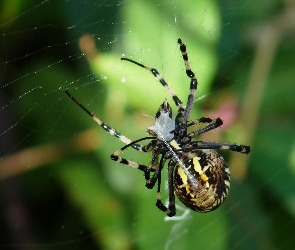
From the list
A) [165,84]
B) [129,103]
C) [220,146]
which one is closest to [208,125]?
[220,146]

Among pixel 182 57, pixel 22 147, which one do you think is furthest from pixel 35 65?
pixel 182 57

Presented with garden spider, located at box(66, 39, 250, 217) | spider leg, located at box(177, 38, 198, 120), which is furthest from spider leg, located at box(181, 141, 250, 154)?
spider leg, located at box(177, 38, 198, 120)

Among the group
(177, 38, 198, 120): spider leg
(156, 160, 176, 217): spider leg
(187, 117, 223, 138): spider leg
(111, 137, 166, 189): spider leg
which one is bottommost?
(156, 160, 176, 217): spider leg

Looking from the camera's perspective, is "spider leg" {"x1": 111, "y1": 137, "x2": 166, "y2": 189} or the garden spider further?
"spider leg" {"x1": 111, "y1": 137, "x2": 166, "y2": 189}

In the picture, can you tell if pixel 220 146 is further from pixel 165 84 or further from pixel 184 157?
pixel 165 84

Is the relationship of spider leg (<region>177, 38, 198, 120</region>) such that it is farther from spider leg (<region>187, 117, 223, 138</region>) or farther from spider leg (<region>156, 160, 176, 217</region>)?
spider leg (<region>156, 160, 176, 217</region>)

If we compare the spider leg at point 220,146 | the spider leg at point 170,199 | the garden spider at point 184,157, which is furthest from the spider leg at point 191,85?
the spider leg at point 170,199
